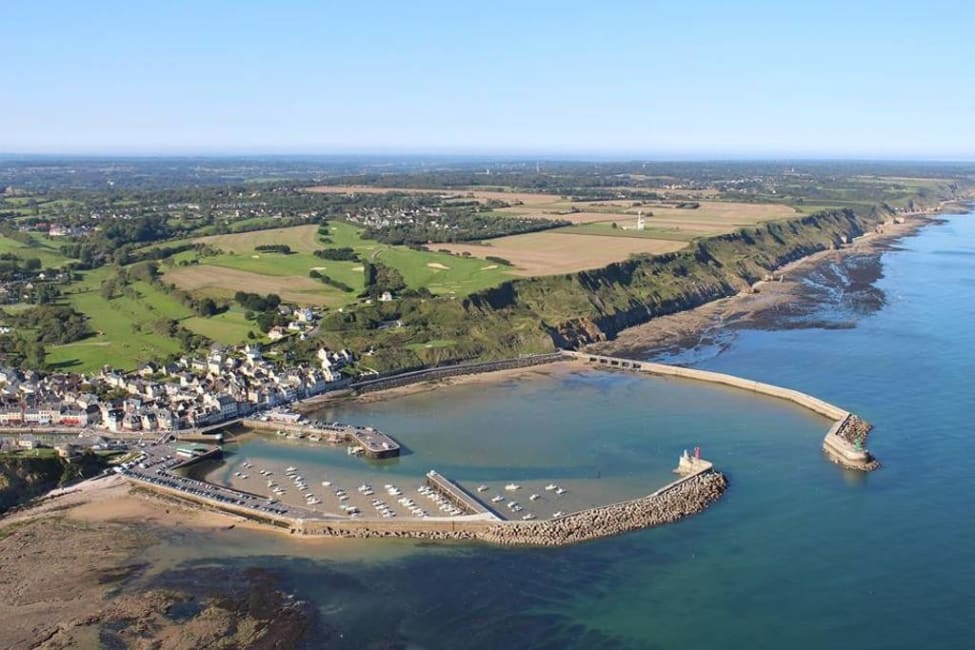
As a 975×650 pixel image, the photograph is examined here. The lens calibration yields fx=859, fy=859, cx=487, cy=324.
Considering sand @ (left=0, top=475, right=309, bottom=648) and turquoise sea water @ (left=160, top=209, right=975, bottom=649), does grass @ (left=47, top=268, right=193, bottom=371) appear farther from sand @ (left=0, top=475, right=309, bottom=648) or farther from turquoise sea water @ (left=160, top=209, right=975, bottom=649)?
sand @ (left=0, top=475, right=309, bottom=648)

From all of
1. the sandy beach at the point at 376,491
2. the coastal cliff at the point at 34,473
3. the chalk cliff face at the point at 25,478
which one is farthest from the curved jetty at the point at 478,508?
the chalk cliff face at the point at 25,478

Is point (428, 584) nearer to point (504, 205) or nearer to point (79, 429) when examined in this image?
point (79, 429)

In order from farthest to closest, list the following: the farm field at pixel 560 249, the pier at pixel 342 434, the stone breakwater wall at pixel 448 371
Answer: the farm field at pixel 560 249 → the stone breakwater wall at pixel 448 371 → the pier at pixel 342 434

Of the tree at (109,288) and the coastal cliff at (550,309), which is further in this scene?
the tree at (109,288)

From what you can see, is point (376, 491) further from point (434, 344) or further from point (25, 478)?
point (434, 344)

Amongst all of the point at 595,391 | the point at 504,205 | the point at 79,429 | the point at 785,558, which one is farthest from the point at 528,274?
the point at 504,205

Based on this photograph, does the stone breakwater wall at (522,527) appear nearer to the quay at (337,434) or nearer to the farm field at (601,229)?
the quay at (337,434)
